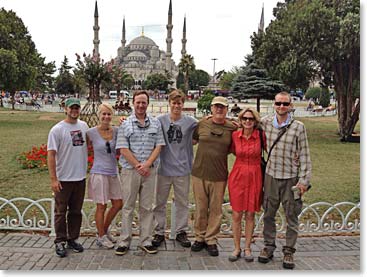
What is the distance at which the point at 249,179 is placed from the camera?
4.18m

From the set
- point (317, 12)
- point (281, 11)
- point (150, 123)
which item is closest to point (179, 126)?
point (150, 123)

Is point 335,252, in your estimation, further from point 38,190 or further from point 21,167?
point 21,167

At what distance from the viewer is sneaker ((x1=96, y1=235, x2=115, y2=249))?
4.53 meters

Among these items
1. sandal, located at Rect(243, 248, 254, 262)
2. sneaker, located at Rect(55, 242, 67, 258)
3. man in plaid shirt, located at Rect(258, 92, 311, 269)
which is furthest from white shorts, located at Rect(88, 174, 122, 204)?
man in plaid shirt, located at Rect(258, 92, 311, 269)

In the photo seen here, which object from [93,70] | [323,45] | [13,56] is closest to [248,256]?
[93,70]

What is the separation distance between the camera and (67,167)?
166 inches

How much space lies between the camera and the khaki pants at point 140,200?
4266 mm

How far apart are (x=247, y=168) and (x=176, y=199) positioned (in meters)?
0.95

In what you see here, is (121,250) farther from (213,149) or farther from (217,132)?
(217,132)

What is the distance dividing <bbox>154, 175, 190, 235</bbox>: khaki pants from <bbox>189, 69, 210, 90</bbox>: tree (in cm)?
8107

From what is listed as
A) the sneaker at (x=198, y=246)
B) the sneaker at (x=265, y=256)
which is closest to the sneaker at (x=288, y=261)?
the sneaker at (x=265, y=256)

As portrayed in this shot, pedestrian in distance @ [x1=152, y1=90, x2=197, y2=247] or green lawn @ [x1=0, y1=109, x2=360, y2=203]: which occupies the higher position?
pedestrian in distance @ [x1=152, y1=90, x2=197, y2=247]

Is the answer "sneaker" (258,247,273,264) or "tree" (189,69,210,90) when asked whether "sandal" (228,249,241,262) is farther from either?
"tree" (189,69,210,90)

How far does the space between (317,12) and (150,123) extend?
12.2 meters
